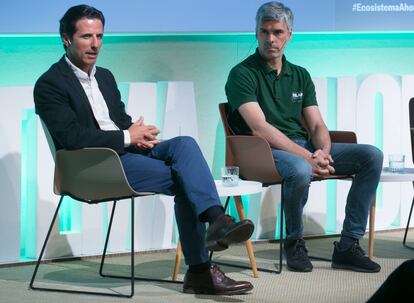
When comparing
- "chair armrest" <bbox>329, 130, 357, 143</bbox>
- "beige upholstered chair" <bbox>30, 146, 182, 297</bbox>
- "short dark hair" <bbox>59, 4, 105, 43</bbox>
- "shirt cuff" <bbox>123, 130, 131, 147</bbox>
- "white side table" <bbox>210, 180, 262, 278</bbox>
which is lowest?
"white side table" <bbox>210, 180, 262, 278</bbox>

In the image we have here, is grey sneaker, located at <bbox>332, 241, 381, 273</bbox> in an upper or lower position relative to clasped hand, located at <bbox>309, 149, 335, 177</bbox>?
lower

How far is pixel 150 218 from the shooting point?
5441 millimetres

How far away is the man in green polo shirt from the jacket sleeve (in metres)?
0.90

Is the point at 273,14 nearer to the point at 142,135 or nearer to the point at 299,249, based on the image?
the point at 142,135

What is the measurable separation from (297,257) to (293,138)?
675mm

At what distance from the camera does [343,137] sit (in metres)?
5.32

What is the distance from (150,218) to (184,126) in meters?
0.58

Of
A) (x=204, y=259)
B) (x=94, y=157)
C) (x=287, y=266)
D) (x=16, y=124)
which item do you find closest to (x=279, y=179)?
(x=287, y=266)

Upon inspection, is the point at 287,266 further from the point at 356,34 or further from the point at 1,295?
the point at 356,34

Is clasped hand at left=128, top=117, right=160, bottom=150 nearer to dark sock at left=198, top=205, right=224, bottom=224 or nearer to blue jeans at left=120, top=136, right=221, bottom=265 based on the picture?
blue jeans at left=120, top=136, right=221, bottom=265

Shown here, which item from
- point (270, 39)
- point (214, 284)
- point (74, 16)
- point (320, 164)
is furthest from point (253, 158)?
point (74, 16)

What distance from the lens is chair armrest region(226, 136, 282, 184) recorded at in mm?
4734

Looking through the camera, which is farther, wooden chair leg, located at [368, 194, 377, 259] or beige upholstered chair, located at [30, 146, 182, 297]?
wooden chair leg, located at [368, 194, 377, 259]

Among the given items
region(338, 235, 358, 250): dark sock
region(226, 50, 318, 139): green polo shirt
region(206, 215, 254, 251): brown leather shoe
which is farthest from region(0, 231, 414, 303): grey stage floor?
region(226, 50, 318, 139): green polo shirt
